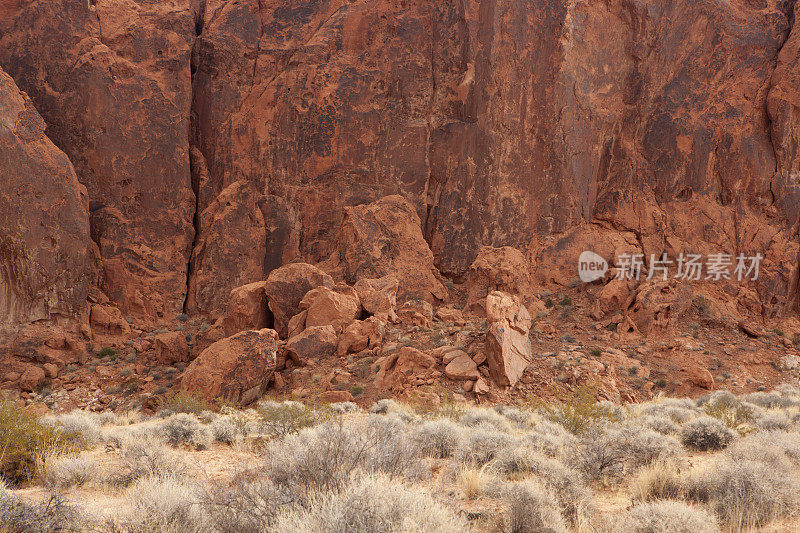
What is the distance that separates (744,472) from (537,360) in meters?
11.7

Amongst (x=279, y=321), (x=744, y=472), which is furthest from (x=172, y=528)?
(x=279, y=321)

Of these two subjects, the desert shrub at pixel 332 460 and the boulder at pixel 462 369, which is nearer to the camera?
the desert shrub at pixel 332 460

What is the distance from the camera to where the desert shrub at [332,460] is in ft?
14.8

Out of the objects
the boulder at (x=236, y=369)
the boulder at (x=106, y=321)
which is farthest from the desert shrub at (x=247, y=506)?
the boulder at (x=106, y=321)

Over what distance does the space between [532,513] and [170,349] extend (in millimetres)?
16714

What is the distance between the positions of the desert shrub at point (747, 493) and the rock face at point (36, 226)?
2056cm

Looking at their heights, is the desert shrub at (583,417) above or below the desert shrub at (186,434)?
above

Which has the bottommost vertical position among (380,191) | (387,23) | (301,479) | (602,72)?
(301,479)

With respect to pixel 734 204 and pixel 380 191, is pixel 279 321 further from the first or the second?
pixel 734 204

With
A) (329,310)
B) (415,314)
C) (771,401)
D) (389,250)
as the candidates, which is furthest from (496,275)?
(771,401)

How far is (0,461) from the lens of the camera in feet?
18.9

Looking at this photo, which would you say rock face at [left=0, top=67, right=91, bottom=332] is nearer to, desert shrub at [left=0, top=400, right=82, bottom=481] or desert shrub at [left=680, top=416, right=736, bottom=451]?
desert shrub at [left=0, top=400, right=82, bottom=481]

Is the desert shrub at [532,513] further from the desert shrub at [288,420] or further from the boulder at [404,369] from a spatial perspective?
the boulder at [404,369]

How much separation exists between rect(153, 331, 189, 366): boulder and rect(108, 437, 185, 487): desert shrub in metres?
12.8
